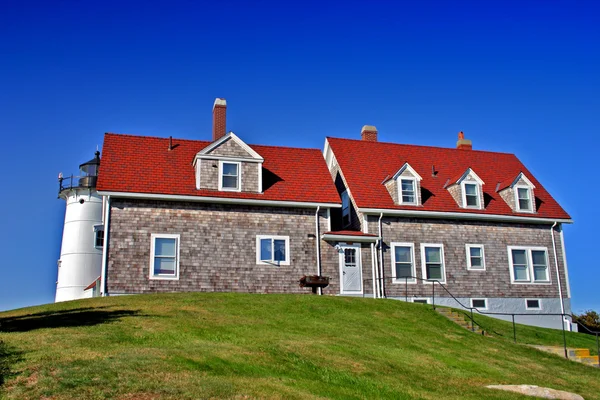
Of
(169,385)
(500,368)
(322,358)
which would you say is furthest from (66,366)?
(500,368)

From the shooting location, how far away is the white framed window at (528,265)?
2969cm

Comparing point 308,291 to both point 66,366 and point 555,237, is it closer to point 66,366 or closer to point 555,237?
point 555,237

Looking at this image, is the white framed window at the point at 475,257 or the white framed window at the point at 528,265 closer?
the white framed window at the point at 475,257

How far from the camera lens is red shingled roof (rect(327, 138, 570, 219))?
29.4 m

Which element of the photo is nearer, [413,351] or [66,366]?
[66,366]

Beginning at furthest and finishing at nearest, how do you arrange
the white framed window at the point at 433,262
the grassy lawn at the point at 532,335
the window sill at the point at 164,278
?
the white framed window at the point at 433,262
the window sill at the point at 164,278
the grassy lawn at the point at 532,335

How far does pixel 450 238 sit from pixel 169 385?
20.5 metres

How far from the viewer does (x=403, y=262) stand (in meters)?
28.2

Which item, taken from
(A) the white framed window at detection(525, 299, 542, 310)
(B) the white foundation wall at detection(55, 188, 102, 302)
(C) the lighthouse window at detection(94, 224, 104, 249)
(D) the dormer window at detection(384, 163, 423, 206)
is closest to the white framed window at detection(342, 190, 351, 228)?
(D) the dormer window at detection(384, 163, 423, 206)

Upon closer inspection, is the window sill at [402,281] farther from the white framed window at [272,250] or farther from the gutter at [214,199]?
the white framed window at [272,250]

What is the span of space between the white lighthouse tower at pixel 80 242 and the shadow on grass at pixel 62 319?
1043cm

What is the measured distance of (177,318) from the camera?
18.2 metres

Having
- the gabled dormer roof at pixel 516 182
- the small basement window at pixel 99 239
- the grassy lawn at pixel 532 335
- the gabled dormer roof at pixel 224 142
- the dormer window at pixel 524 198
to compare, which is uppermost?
the gabled dormer roof at pixel 224 142

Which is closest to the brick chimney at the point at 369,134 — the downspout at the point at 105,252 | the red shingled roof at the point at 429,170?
the red shingled roof at the point at 429,170
